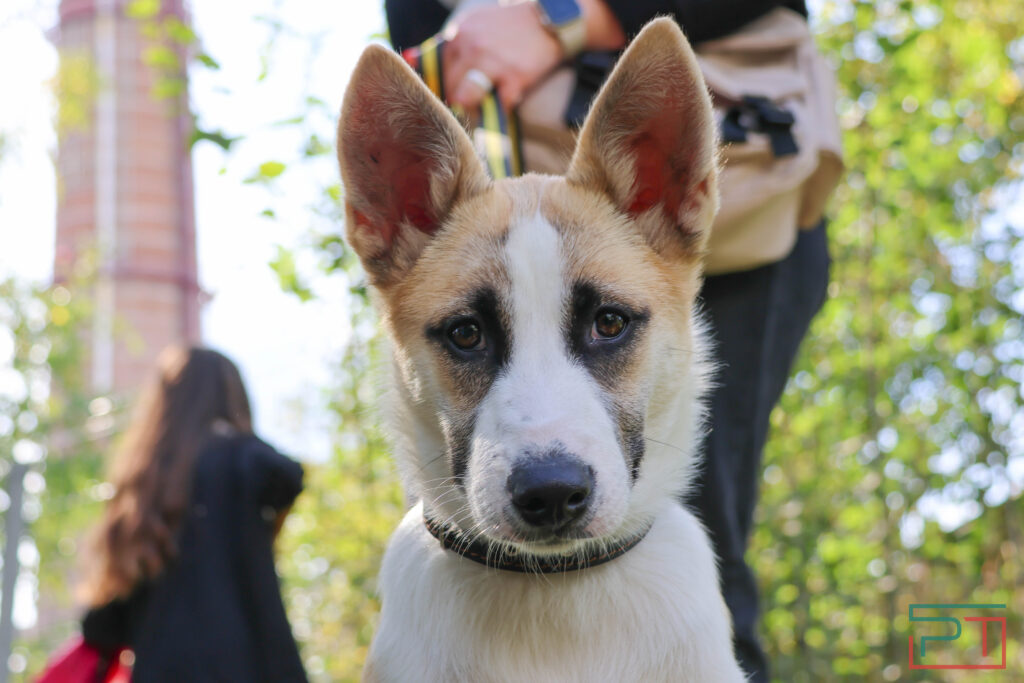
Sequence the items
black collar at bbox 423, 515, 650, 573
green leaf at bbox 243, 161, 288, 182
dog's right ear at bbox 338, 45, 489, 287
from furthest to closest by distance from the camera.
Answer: green leaf at bbox 243, 161, 288, 182 < dog's right ear at bbox 338, 45, 489, 287 < black collar at bbox 423, 515, 650, 573

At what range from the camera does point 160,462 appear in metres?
4.33

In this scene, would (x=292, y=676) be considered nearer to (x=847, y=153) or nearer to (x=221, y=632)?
(x=221, y=632)

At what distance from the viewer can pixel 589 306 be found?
202cm

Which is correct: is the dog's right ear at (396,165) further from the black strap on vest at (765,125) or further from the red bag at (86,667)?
the red bag at (86,667)

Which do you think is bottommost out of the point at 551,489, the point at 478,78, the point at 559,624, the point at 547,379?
the point at 559,624

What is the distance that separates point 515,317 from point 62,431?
6.04 meters

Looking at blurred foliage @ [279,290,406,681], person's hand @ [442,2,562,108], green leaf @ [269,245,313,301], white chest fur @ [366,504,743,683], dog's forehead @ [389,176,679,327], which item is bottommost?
blurred foliage @ [279,290,406,681]

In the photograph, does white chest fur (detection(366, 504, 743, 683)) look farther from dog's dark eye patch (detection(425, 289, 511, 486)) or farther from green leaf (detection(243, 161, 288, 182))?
green leaf (detection(243, 161, 288, 182))

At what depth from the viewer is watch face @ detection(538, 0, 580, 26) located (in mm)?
2324

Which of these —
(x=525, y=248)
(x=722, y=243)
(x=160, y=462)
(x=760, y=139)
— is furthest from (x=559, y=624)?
(x=160, y=462)

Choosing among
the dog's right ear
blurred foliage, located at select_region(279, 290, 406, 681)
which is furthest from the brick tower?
the dog's right ear

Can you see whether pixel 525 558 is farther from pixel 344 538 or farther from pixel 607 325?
pixel 344 538

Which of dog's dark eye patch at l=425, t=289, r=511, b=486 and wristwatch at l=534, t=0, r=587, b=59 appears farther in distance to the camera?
wristwatch at l=534, t=0, r=587, b=59

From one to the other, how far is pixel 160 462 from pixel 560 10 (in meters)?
2.96
